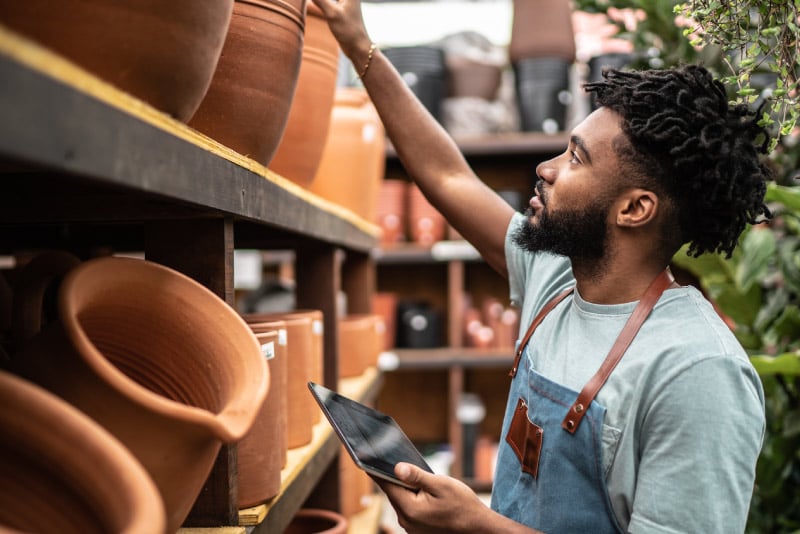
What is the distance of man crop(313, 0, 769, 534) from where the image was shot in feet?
3.25

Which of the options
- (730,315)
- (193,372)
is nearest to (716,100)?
(193,372)

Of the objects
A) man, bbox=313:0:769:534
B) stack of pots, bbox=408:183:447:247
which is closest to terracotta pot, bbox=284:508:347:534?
man, bbox=313:0:769:534

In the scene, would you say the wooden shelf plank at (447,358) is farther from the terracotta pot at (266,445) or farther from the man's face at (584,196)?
the terracotta pot at (266,445)

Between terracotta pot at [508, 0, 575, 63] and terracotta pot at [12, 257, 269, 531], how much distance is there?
10.9 feet

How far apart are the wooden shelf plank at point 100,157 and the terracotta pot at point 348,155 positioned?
2.99 ft

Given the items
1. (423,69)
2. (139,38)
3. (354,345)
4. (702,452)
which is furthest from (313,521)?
(423,69)

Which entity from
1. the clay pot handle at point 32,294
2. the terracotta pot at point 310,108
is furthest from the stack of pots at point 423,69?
the clay pot handle at point 32,294

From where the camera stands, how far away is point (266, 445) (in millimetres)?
1039

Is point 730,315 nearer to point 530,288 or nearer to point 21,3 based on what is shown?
point 530,288

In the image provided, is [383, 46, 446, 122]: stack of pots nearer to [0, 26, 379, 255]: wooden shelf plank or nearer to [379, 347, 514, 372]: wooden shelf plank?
[379, 347, 514, 372]: wooden shelf plank

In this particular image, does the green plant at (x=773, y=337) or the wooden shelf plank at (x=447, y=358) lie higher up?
the green plant at (x=773, y=337)

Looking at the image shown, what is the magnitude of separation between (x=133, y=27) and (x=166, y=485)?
0.42 meters

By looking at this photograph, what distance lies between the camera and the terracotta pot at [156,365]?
0.64m

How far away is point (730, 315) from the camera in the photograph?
2318 mm
